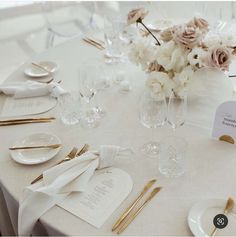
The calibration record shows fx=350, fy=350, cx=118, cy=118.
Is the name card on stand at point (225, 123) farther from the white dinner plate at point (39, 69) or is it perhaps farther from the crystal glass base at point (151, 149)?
the white dinner plate at point (39, 69)

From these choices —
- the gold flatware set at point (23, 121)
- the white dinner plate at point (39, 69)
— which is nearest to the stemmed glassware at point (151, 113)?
the gold flatware set at point (23, 121)

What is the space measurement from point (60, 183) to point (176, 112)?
457 mm

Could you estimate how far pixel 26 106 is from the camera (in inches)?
55.4

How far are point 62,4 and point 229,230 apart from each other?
2620 mm

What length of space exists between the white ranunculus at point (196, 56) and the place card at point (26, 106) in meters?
0.57

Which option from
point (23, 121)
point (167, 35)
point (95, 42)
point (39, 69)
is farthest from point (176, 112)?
point (95, 42)

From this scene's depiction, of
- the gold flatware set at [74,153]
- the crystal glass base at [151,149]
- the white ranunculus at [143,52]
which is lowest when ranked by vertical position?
the gold flatware set at [74,153]

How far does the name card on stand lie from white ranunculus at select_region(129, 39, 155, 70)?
0.33 m

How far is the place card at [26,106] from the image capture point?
1.36m

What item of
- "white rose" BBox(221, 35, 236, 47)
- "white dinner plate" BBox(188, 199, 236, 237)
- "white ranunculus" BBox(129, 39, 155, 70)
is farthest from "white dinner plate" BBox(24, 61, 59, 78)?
"white dinner plate" BBox(188, 199, 236, 237)

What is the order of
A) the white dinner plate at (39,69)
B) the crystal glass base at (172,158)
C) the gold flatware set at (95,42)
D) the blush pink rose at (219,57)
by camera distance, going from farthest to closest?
the gold flatware set at (95,42) → the white dinner plate at (39,69) → the blush pink rose at (219,57) → the crystal glass base at (172,158)

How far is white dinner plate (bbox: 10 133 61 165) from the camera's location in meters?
1.11

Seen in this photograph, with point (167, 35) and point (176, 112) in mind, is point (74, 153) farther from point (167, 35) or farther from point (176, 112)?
point (167, 35)

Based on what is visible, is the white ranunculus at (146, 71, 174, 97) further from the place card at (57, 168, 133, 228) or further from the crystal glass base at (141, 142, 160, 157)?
the place card at (57, 168, 133, 228)
